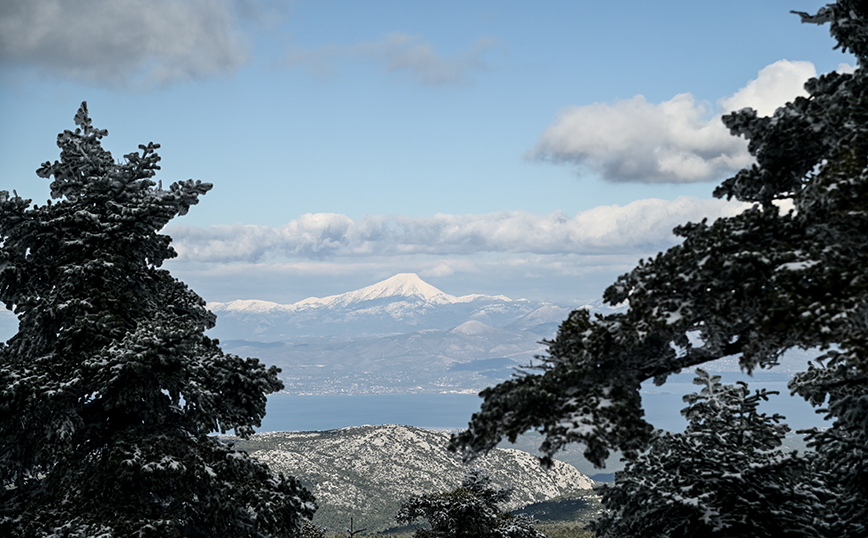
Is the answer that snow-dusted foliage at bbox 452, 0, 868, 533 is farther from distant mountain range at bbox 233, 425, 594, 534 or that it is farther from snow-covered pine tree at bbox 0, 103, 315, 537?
distant mountain range at bbox 233, 425, 594, 534

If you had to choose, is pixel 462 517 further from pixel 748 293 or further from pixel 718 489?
pixel 748 293

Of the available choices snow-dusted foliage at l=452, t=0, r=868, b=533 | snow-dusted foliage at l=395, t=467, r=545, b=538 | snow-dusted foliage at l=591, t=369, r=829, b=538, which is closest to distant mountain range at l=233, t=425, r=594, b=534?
snow-dusted foliage at l=395, t=467, r=545, b=538

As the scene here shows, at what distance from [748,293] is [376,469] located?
6062 inches

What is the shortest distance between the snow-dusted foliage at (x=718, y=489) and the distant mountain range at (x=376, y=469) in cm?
11965

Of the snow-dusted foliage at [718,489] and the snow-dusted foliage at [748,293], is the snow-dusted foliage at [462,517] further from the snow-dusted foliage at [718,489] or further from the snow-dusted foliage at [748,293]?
the snow-dusted foliage at [748,293]

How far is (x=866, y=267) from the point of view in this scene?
5680 millimetres

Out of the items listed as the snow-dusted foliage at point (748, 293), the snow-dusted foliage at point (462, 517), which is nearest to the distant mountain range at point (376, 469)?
the snow-dusted foliage at point (462, 517)

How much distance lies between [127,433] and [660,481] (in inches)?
373

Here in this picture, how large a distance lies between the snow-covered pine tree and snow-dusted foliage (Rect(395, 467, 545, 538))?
11.6m

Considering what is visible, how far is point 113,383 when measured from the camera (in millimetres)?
10398

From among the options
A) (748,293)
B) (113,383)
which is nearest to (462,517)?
(113,383)

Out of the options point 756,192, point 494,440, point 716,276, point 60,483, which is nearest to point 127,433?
point 60,483

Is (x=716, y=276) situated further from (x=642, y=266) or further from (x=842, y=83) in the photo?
(x=842, y=83)

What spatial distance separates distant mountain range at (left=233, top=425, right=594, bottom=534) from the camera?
5305 inches
